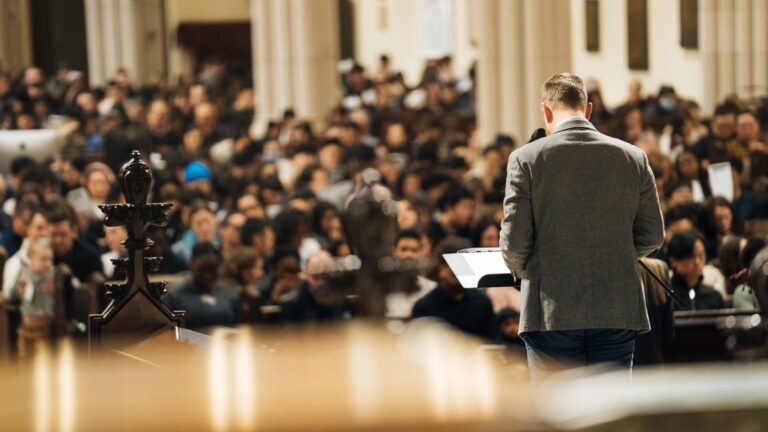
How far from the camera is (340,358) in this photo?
2.01 meters

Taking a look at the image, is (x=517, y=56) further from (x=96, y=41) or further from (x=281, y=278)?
(x=96, y=41)

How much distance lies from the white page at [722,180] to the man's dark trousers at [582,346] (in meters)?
7.03

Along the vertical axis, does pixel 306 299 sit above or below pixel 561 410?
below

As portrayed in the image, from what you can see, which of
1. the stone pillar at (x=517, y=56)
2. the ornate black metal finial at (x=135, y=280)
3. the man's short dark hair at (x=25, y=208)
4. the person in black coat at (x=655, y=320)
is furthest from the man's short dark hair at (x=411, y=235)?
the stone pillar at (x=517, y=56)

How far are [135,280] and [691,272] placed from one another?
5.13 metres

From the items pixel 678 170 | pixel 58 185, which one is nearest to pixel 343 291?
pixel 678 170

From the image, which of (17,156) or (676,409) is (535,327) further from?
(17,156)

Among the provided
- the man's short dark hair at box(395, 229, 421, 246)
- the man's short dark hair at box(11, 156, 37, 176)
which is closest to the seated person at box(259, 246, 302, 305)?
the man's short dark hair at box(395, 229, 421, 246)

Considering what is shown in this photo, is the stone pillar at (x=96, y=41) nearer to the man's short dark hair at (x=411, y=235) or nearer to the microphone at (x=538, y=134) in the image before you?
the man's short dark hair at (x=411, y=235)

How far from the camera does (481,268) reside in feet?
18.8

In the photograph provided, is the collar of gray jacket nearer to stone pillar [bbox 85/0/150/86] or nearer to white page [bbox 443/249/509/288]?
white page [bbox 443/249/509/288]

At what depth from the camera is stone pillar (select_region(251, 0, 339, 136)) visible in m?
21.8

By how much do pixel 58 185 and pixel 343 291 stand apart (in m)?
13.6

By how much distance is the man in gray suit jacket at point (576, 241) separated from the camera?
5.52 meters
